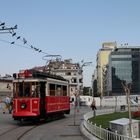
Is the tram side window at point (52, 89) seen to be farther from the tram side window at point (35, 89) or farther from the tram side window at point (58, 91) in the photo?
the tram side window at point (35, 89)

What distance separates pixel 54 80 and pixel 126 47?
157 meters

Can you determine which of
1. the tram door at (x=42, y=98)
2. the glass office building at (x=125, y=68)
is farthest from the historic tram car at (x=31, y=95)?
the glass office building at (x=125, y=68)

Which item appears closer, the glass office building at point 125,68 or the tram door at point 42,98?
the tram door at point 42,98

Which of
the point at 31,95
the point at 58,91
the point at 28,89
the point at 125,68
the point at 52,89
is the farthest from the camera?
the point at 125,68

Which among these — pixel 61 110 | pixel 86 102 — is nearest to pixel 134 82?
pixel 86 102

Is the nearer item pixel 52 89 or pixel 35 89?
pixel 35 89

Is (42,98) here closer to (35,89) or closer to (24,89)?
(35,89)

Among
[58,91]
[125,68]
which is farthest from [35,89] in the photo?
[125,68]

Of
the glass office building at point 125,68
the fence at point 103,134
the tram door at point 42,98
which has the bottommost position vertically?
the fence at point 103,134

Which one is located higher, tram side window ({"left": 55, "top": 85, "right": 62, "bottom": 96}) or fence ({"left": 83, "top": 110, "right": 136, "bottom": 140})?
tram side window ({"left": 55, "top": 85, "right": 62, "bottom": 96})

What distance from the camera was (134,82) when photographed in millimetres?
175000

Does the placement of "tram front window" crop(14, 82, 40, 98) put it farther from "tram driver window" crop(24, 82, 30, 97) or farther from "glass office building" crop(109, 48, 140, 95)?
"glass office building" crop(109, 48, 140, 95)

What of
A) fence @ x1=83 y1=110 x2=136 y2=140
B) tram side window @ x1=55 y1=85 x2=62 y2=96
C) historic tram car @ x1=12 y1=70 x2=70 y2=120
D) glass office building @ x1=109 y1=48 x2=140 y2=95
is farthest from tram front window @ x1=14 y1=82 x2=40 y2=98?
glass office building @ x1=109 y1=48 x2=140 y2=95

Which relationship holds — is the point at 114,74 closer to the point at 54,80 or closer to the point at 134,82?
the point at 134,82
